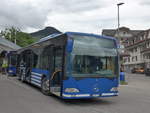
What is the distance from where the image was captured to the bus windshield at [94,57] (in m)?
8.82

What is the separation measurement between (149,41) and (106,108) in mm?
52366

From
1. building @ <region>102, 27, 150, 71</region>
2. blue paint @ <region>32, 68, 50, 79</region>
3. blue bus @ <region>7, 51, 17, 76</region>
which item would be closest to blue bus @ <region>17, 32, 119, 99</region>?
blue paint @ <region>32, 68, 50, 79</region>

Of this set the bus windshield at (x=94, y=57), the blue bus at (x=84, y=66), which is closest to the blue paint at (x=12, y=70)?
the blue bus at (x=84, y=66)

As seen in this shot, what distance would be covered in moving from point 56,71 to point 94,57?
6.41 feet

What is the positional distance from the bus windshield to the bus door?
866mm

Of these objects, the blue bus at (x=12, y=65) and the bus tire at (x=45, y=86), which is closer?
the bus tire at (x=45, y=86)

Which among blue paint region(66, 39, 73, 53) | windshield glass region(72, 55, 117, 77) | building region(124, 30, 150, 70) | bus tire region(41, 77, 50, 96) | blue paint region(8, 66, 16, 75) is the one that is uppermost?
building region(124, 30, 150, 70)

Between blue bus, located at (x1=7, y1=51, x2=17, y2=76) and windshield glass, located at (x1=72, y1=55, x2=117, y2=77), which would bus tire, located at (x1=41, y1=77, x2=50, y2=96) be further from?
blue bus, located at (x1=7, y1=51, x2=17, y2=76)

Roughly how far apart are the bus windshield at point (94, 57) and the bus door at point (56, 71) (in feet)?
2.84

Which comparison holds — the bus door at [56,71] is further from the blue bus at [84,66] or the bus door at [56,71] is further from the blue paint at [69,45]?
the blue paint at [69,45]

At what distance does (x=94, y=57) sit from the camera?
9148 mm

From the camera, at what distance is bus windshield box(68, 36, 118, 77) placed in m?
8.82

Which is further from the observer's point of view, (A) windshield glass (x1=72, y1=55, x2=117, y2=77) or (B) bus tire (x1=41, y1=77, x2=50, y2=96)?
(B) bus tire (x1=41, y1=77, x2=50, y2=96)

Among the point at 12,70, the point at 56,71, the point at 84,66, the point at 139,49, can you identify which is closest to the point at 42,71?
the point at 56,71
